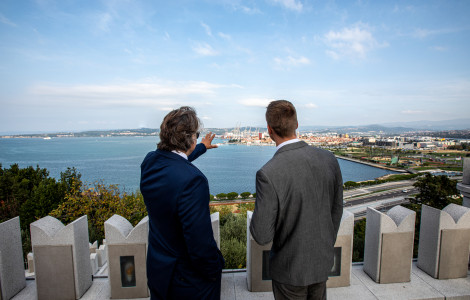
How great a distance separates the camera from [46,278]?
6.15ft

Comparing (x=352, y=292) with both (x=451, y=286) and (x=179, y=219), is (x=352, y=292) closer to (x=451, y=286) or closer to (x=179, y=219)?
(x=451, y=286)

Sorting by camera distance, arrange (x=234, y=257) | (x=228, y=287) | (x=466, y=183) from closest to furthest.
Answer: (x=228, y=287)
(x=466, y=183)
(x=234, y=257)

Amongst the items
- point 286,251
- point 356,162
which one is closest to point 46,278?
point 286,251

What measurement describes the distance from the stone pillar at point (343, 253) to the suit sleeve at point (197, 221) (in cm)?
130

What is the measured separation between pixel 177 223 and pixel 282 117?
1.96 ft

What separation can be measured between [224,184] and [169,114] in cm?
3587

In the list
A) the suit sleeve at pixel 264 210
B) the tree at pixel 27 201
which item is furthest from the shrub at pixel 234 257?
the tree at pixel 27 201

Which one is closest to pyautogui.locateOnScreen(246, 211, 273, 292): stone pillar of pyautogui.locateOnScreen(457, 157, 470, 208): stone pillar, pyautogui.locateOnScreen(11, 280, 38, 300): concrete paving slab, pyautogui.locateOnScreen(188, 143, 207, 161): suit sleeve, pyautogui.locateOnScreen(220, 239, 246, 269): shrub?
pyautogui.locateOnScreen(188, 143, 207, 161): suit sleeve

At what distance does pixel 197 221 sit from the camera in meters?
0.97

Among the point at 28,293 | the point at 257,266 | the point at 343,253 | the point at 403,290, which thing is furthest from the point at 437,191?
the point at 28,293

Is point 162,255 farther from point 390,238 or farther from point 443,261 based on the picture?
point 443,261

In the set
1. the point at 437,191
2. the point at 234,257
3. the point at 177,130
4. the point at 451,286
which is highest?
the point at 177,130

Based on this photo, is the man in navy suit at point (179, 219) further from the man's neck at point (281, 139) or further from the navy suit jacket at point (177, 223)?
the man's neck at point (281, 139)

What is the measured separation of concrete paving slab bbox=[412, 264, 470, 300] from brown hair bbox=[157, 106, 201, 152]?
7.50ft
